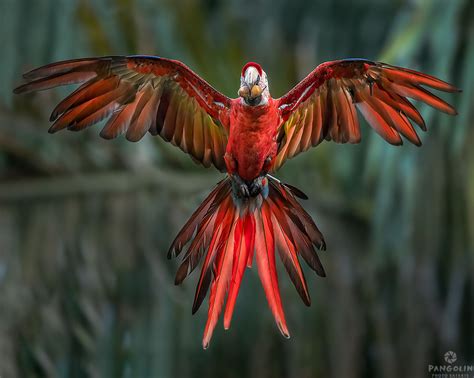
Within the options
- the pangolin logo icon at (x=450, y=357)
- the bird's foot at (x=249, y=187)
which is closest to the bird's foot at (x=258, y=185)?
the bird's foot at (x=249, y=187)

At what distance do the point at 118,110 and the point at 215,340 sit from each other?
1.73 meters

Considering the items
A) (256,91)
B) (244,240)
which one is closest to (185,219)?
(244,240)

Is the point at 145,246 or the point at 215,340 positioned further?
the point at 215,340

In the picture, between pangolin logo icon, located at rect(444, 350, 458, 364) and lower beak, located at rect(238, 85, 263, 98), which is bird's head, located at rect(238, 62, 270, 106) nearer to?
lower beak, located at rect(238, 85, 263, 98)

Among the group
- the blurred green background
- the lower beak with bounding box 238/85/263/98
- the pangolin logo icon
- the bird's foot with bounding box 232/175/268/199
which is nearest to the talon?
the bird's foot with bounding box 232/175/268/199

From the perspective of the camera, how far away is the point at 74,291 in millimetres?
2322

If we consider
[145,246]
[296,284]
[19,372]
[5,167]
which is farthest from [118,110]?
[5,167]

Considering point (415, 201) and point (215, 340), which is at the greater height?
point (415, 201)

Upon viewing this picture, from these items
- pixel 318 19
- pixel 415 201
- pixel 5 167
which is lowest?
pixel 415 201

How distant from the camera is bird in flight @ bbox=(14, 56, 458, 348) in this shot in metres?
0.91

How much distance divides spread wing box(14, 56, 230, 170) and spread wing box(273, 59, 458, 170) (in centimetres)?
7

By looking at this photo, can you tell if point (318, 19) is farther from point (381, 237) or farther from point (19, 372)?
point (19, 372)

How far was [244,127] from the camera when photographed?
94 centimetres

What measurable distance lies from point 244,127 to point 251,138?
0.01 meters
